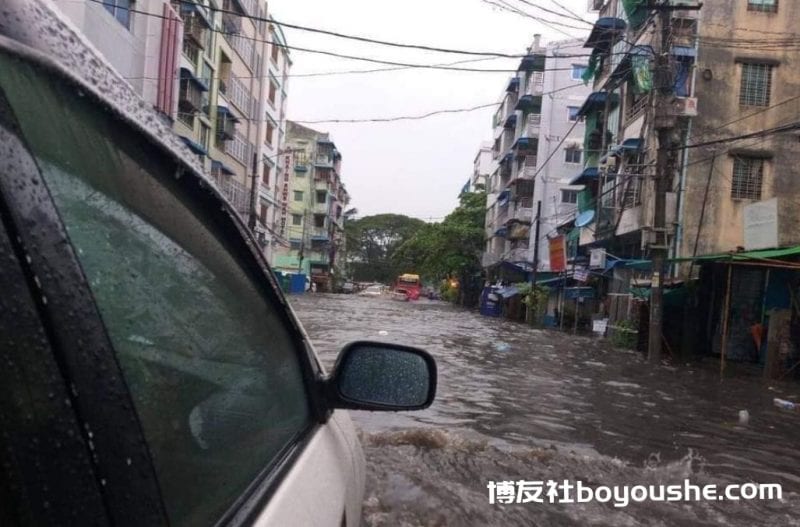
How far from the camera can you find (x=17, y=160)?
660mm

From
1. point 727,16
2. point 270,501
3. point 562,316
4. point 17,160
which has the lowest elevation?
point 562,316

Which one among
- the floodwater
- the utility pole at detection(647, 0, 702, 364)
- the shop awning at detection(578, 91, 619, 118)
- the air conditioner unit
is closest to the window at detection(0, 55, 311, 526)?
the floodwater

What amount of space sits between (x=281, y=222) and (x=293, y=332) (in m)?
48.6

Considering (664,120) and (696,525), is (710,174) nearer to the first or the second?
(664,120)

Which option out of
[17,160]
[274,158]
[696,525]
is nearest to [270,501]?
[17,160]

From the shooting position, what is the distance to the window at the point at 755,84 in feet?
59.9

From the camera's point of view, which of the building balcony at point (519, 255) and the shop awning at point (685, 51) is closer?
the shop awning at point (685, 51)

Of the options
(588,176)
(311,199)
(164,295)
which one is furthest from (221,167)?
(311,199)

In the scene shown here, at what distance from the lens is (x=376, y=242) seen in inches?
2982

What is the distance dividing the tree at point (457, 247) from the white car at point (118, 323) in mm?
45684

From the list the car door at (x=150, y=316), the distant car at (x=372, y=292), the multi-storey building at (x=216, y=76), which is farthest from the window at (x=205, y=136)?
the car door at (x=150, y=316)

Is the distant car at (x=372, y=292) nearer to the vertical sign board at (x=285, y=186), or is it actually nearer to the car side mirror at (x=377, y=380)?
the vertical sign board at (x=285, y=186)

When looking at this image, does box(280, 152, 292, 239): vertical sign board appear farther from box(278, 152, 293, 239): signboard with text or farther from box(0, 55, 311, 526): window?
box(0, 55, 311, 526): window

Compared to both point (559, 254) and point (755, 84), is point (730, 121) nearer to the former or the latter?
point (755, 84)
